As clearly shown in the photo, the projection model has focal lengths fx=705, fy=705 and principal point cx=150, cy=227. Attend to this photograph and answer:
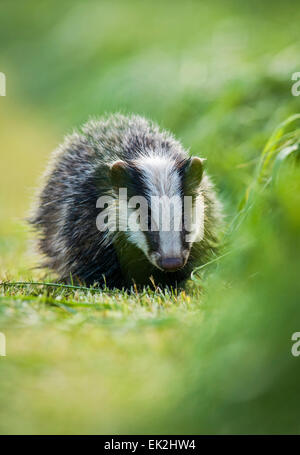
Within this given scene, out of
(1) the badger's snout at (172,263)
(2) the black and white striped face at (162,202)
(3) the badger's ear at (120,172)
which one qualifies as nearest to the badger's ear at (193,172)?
(2) the black and white striped face at (162,202)

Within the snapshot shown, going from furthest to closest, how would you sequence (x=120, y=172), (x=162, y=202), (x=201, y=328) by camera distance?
(x=120, y=172) < (x=162, y=202) < (x=201, y=328)

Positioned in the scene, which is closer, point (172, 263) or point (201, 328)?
point (201, 328)

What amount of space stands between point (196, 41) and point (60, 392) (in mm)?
8714

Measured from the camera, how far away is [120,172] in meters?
4.68

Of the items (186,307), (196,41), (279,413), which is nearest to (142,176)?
(186,307)

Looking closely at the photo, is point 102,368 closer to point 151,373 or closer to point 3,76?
point 151,373

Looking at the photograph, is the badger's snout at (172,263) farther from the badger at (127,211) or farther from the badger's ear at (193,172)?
the badger's ear at (193,172)

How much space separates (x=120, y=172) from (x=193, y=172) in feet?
1.64

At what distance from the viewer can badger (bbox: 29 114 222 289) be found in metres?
4.48

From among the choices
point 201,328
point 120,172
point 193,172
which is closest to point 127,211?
point 120,172

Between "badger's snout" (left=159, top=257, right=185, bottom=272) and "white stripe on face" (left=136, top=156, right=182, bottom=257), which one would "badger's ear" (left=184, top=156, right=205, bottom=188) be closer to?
"white stripe on face" (left=136, top=156, right=182, bottom=257)

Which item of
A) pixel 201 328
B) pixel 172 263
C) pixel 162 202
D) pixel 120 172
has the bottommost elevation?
pixel 201 328

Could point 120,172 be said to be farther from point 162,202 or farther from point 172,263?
point 172,263

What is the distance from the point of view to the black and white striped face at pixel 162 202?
4.34 metres
